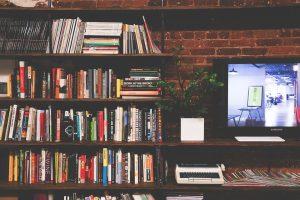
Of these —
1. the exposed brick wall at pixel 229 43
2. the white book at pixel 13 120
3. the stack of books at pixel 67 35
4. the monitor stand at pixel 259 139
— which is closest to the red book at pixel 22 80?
the white book at pixel 13 120

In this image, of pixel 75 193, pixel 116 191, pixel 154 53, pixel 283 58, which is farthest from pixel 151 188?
pixel 283 58

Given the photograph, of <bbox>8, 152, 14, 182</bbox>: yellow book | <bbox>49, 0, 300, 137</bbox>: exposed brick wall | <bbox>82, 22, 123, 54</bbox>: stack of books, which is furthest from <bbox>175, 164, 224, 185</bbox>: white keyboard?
<bbox>8, 152, 14, 182</bbox>: yellow book

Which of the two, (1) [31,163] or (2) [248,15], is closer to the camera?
(1) [31,163]

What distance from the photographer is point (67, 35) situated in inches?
115

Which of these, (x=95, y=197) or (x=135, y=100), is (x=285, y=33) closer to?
(x=135, y=100)

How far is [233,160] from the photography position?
324 cm

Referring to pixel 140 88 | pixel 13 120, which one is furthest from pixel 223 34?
pixel 13 120

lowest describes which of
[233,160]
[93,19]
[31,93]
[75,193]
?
[75,193]

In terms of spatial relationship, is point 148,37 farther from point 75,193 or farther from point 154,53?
point 75,193

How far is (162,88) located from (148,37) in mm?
424

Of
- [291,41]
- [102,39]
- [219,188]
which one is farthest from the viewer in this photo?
[291,41]

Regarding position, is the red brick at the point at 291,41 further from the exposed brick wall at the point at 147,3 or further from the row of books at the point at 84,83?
the row of books at the point at 84,83

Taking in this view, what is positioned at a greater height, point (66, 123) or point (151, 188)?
point (66, 123)

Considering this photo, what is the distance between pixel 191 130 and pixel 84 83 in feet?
3.06
